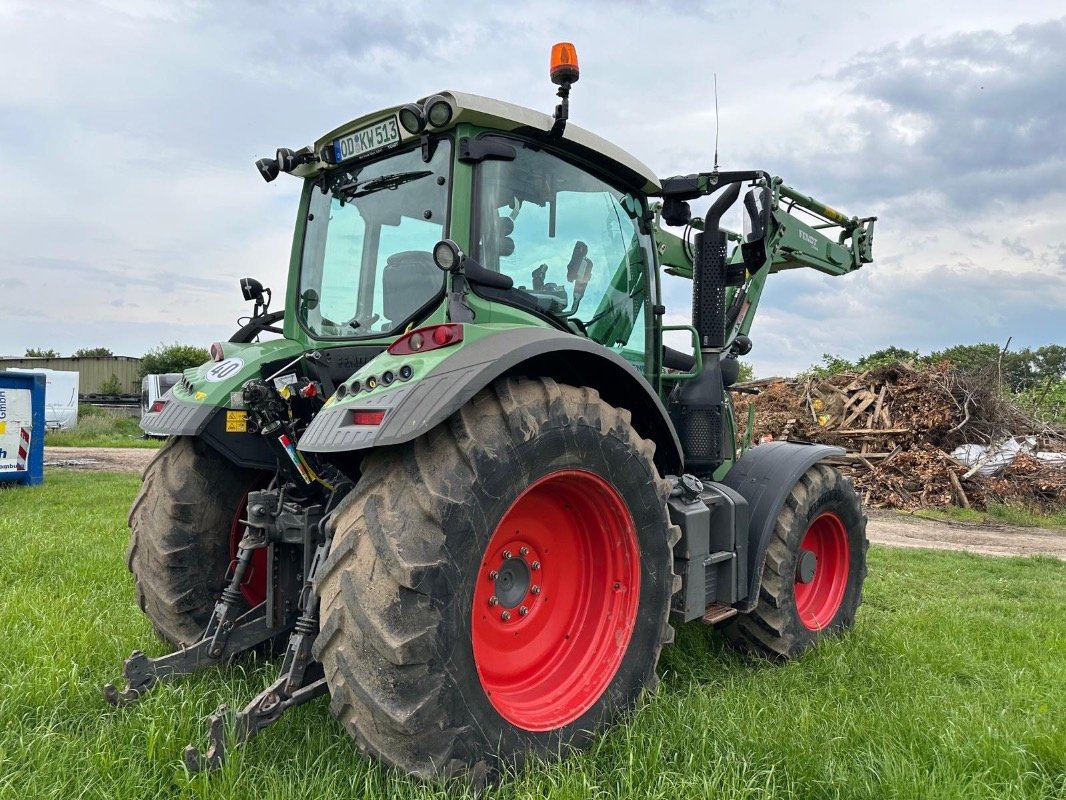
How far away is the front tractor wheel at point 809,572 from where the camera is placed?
409 centimetres

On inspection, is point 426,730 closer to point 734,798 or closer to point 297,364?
point 734,798

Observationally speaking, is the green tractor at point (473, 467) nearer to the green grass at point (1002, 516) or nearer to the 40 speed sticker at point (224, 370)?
the 40 speed sticker at point (224, 370)

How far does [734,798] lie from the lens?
2.40 metres

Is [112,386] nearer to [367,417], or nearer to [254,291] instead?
[254,291]

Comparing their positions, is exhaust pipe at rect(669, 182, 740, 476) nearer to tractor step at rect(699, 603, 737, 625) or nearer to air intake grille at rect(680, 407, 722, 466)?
air intake grille at rect(680, 407, 722, 466)

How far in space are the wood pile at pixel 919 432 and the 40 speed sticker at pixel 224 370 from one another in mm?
10699

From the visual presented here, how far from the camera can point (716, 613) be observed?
3.82 meters

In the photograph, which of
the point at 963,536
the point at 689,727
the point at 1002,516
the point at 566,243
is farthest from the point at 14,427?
the point at 1002,516

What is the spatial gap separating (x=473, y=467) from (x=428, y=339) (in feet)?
1.63

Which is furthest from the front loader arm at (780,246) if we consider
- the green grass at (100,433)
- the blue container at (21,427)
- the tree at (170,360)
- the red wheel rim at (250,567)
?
the tree at (170,360)

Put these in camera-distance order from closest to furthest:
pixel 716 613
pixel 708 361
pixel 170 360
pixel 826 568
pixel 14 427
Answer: pixel 716 613 → pixel 708 361 → pixel 826 568 → pixel 14 427 → pixel 170 360

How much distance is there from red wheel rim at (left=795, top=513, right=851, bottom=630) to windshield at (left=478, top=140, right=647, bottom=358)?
1.63 meters

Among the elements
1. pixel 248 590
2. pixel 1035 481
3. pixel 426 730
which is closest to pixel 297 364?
pixel 248 590

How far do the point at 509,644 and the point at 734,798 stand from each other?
3.13 ft
